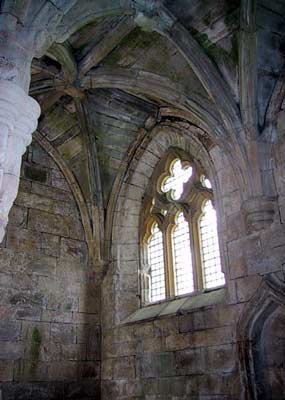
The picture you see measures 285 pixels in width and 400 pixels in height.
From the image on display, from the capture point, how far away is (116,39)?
6188 mm

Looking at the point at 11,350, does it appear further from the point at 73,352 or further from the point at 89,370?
the point at 89,370

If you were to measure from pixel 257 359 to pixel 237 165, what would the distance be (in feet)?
7.35

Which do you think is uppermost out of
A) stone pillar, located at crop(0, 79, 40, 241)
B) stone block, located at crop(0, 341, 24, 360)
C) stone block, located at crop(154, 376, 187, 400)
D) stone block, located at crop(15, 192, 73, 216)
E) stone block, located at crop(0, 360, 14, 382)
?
stone block, located at crop(15, 192, 73, 216)

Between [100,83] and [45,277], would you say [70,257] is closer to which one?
[45,277]

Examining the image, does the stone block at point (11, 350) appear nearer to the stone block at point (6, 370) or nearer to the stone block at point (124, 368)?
the stone block at point (6, 370)

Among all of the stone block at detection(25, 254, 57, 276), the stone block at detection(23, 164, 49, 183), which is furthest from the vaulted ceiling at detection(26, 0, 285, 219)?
the stone block at detection(25, 254, 57, 276)

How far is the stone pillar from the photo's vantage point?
3490mm

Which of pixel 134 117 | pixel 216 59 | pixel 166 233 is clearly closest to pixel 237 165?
pixel 216 59

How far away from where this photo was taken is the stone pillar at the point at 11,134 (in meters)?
3.49

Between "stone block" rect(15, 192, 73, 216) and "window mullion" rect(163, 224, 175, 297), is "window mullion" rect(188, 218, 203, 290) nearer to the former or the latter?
"window mullion" rect(163, 224, 175, 297)

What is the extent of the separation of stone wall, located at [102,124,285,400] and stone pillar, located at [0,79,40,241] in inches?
112

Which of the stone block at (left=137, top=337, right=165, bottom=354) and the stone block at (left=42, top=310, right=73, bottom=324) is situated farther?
the stone block at (left=42, top=310, right=73, bottom=324)

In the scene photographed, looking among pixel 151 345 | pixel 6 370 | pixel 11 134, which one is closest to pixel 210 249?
pixel 151 345

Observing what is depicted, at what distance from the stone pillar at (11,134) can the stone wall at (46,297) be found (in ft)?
11.7
